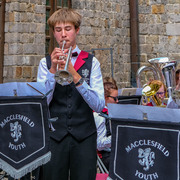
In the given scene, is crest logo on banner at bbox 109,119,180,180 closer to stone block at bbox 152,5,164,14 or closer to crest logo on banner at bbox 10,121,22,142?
crest logo on banner at bbox 10,121,22,142

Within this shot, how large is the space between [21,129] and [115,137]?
0.64m

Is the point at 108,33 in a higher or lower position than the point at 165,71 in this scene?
higher

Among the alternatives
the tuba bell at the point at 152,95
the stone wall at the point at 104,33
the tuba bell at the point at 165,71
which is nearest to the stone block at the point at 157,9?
the stone wall at the point at 104,33

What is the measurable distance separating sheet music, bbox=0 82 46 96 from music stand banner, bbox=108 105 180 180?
54cm

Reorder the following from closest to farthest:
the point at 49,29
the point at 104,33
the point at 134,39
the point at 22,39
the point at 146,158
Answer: the point at 146,158 < the point at 22,39 < the point at 49,29 < the point at 104,33 < the point at 134,39

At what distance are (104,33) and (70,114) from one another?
7526 mm

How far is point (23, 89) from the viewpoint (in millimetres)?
2547

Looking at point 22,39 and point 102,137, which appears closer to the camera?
point 102,137

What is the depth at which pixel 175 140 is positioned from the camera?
223 centimetres

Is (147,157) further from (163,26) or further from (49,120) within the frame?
(163,26)

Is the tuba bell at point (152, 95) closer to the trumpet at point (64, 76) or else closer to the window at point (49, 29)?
the trumpet at point (64, 76)

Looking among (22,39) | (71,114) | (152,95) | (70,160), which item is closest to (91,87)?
(71,114)

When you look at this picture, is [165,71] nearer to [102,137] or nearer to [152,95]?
[152,95]

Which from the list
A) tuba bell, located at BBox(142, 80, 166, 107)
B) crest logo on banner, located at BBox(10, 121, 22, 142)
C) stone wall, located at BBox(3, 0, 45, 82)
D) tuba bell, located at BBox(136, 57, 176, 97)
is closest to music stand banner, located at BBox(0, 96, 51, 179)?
crest logo on banner, located at BBox(10, 121, 22, 142)
